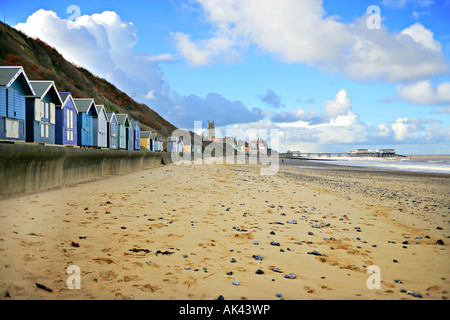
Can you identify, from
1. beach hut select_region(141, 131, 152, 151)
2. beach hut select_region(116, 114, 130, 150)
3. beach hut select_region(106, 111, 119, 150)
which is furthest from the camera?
beach hut select_region(141, 131, 152, 151)

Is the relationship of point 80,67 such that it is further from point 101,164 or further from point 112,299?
point 112,299

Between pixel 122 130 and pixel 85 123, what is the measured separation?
11549 mm

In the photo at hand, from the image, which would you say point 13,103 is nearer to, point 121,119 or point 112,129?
point 112,129

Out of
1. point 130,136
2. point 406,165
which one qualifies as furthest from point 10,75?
point 406,165

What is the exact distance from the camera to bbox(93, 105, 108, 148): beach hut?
95.3ft

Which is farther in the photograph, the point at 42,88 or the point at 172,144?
the point at 172,144

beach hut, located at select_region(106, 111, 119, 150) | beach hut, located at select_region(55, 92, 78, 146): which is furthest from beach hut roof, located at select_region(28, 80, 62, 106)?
beach hut, located at select_region(106, 111, 119, 150)

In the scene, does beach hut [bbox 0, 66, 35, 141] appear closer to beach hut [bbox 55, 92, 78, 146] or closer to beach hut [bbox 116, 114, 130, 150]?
Result: beach hut [bbox 55, 92, 78, 146]

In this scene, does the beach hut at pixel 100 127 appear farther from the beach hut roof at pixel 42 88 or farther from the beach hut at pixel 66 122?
the beach hut roof at pixel 42 88

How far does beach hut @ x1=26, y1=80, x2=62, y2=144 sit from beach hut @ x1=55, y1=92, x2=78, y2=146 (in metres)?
0.56

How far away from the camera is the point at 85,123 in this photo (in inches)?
1045

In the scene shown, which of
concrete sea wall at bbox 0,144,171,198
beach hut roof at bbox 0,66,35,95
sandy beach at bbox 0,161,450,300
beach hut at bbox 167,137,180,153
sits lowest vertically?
sandy beach at bbox 0,161,450,300

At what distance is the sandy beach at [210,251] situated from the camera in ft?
12.5

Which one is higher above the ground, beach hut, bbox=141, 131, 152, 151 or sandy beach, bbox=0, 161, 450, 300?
beach hut, bbox=141, 131, 152, 151
